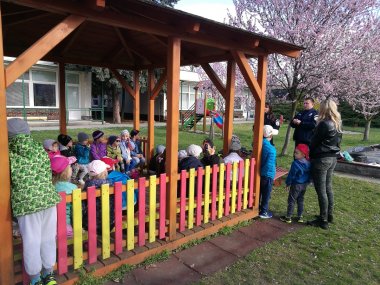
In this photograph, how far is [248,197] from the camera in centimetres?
508

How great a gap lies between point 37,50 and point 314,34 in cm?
835

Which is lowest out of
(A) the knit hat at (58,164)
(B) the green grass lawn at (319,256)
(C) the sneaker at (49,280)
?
(B) the green grass lawn at (319,256)

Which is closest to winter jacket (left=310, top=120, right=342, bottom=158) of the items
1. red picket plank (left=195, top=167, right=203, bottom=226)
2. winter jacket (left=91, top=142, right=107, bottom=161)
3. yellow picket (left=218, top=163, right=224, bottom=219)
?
yellow picket (left=218, top=163, right=224, bottom=219)

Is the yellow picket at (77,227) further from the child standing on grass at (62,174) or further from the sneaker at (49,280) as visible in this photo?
the sneaker at (49,280)

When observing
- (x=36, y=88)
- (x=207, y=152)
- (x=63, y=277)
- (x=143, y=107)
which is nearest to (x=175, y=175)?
(x=207, y=152)

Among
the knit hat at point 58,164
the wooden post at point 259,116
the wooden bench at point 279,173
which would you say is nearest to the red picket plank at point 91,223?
the knit hat at point 58,164

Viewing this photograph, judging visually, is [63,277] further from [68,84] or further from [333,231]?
[68,84]

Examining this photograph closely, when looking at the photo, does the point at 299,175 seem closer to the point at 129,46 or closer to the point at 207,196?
the point at 207,196

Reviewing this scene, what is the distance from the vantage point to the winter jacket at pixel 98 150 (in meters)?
6.01

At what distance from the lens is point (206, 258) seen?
→ 146 inches

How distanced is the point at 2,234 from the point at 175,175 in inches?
77.5

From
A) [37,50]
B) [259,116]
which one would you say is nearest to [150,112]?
[259,116]

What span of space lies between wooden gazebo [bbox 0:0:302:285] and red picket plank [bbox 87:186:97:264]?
0.73 meters

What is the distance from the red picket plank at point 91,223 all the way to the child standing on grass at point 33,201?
1.24 feet
